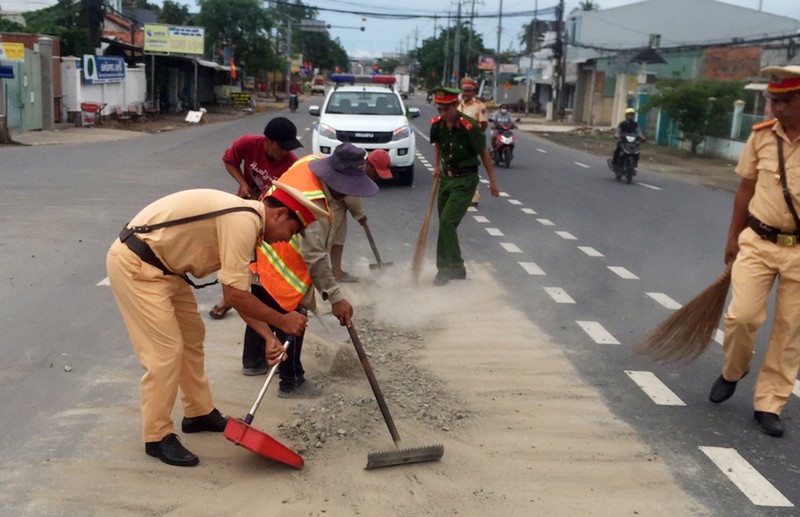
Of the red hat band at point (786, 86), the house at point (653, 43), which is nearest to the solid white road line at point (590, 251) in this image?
the red hat band at point (786, 86)

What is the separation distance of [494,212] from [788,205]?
27.6 feet

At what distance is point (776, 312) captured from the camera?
505 cm

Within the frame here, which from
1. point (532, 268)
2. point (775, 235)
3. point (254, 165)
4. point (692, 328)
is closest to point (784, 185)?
point (775, 235)

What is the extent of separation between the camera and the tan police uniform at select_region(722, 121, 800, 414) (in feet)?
16.3

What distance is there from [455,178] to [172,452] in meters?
5.08

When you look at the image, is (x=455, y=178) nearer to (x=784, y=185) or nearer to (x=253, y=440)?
(x=784, y=185)

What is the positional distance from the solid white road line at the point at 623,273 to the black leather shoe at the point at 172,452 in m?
5.68

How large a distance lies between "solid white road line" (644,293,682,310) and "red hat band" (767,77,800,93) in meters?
3.06

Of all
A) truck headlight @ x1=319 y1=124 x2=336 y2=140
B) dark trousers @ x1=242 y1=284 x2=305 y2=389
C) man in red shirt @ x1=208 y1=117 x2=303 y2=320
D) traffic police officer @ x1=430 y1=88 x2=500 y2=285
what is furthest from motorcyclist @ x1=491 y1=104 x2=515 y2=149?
dark trousers @ x1=242 y1=284 x2=305 y2=389

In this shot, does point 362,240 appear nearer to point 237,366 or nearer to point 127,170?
point 237,366

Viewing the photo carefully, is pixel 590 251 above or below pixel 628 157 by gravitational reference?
below

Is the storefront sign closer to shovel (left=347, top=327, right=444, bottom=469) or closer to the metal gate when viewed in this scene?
the metal gate

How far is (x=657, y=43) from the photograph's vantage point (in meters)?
51.3

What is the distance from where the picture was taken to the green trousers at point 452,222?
852cm
